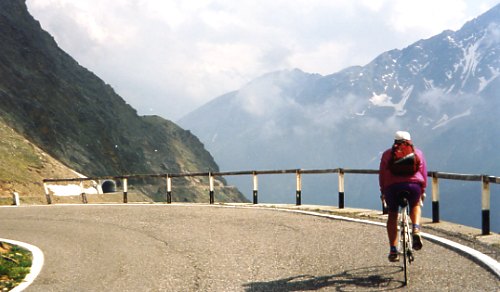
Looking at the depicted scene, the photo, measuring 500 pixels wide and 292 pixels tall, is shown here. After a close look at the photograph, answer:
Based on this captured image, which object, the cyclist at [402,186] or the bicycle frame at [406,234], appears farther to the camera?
the cyclist at [402,186]

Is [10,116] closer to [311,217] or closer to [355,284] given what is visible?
[311,217]

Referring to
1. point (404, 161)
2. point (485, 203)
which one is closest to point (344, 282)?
point (404, 161)

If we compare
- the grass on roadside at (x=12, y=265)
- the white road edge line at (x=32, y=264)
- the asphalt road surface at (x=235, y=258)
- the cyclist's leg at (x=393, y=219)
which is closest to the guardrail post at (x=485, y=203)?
the asphalt road surface at (x=235, y=258)

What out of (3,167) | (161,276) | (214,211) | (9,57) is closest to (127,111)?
(9,57)

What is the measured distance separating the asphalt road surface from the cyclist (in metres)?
0.46

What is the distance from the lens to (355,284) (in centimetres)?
600

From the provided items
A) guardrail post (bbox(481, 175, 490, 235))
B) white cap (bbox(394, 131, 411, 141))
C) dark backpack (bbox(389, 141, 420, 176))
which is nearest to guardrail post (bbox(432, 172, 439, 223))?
guardrail post (bbox(481, 175, 490, 235))

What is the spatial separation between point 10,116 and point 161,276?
5530 cm

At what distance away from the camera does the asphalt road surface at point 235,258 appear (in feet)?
20.3

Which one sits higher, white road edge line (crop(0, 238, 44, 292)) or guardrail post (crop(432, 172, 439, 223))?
guardrail post (crop(432, 172, 439, 223))

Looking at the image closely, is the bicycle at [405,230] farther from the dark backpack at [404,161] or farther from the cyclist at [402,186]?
the dark backpack at [404,161]

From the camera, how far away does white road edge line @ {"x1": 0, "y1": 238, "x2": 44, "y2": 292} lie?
6794mm

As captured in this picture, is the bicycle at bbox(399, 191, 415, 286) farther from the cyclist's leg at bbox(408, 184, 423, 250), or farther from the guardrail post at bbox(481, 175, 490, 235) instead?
the guardrail post at bbox(481, 175, 490, 235)

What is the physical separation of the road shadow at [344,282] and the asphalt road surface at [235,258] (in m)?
0.01
